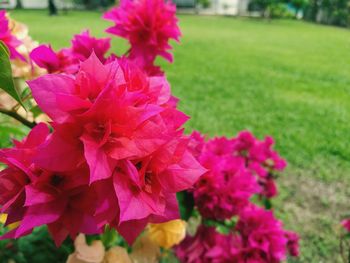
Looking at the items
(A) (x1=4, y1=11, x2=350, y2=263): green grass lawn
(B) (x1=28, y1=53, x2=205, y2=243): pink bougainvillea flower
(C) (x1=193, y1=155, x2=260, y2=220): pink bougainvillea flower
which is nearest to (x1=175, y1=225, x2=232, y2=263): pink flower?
(C) (x1=193, y1=155, x2=260, y2=220): pink bougainvillea flower

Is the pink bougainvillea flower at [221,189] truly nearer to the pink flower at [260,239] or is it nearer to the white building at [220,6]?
the pink flower at [260,239]

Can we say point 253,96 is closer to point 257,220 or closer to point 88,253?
point 257,220

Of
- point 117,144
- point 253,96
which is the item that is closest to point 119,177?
point 117,144

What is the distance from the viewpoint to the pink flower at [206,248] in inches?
38.4

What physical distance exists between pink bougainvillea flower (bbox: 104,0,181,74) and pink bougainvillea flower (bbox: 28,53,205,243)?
1.20 feet

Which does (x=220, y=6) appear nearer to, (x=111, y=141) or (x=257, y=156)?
(x=257, y=156)

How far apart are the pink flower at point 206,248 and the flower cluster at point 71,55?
52 centimetres

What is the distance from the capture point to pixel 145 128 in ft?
1.24

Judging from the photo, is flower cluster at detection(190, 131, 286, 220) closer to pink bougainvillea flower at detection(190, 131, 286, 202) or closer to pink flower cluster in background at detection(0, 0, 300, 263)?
pink bougainvillea flower at detection(190, 131, 286, 202)

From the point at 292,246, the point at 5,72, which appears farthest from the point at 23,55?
the point at 292,246

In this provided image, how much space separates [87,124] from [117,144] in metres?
0.03

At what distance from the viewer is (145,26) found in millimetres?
759

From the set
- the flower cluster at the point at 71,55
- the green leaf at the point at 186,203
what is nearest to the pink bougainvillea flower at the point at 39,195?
the flower cluster at the point at 71,55

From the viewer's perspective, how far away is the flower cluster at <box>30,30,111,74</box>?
1.98ft
